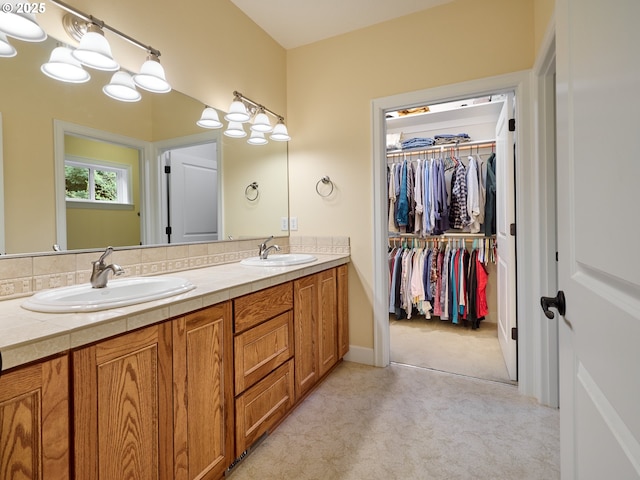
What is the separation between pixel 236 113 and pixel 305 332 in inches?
58.9

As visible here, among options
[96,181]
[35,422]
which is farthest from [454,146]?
[35,422]

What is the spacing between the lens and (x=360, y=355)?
2.50 m

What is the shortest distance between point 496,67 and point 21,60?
2.46m

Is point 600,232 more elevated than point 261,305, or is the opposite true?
point 600,232

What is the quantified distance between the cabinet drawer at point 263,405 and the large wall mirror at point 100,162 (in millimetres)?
940

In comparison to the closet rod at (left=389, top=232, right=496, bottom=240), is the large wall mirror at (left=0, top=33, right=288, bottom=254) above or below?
above

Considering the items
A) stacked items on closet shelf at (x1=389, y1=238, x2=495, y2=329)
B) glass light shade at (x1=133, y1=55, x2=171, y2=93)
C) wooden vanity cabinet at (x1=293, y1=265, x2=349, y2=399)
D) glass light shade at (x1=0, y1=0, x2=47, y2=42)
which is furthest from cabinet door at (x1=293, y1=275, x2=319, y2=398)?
stacked items on closet shelf at (x1=389, y1=238, x2=495, y2=329)

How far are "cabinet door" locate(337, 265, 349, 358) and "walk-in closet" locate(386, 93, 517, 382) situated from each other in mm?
614

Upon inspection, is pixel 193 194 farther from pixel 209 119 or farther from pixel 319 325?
pixel 319 325

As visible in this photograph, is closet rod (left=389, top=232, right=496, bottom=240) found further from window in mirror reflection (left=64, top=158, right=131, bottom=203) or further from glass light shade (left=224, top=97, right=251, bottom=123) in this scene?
window in mirror reflection (left=64, top=158, right=131, bottom=203)

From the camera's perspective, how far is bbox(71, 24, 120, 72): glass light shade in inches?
49.6

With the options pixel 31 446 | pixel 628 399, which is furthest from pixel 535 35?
pixel 31 446

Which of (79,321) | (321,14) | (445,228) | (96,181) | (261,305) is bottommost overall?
(261,305)

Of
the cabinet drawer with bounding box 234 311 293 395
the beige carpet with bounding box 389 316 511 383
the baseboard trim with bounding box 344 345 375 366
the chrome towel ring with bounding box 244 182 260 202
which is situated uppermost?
the chrome towel ring with bounding box 244 182 260 202
